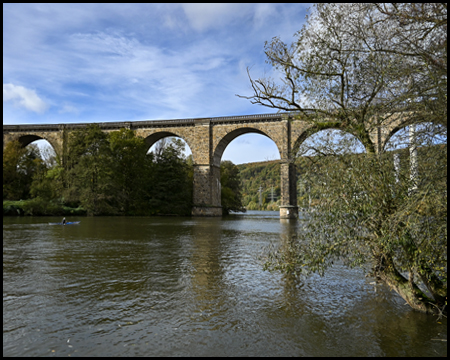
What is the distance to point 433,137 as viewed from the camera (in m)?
4.18

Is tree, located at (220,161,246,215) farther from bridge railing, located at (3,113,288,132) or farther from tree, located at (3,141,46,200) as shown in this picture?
tree, located at (3,141,46,200)

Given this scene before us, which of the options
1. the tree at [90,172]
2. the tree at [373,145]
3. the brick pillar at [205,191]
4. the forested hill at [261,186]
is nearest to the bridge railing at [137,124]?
the tree at [90,172]

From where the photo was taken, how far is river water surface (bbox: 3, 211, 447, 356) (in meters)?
3.77

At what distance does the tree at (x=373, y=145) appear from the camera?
13.2ft

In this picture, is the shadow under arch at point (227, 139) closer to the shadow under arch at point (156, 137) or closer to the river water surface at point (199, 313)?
the shadow under arch at point (156, 137)

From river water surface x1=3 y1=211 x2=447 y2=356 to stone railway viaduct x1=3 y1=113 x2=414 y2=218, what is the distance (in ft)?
75.8

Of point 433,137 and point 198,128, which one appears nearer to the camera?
point 433,137

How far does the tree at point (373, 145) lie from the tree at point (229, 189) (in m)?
34.2

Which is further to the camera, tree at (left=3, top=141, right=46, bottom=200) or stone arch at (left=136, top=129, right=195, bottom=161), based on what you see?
A: stone arch at (left=136, top=129, right=195, bottom=161)

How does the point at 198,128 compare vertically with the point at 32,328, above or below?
above

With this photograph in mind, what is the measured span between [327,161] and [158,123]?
30.5 m

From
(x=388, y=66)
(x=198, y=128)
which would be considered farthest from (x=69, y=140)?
(x=388, y=66)

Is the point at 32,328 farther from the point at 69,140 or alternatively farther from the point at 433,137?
the point at 69,140

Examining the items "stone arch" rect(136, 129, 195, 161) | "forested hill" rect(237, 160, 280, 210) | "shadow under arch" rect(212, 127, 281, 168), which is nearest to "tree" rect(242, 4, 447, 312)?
"shadow under arch" rect(212, 127, 281, 168)
